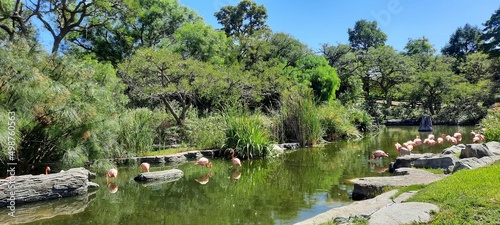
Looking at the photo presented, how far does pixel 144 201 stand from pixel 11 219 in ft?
5.64

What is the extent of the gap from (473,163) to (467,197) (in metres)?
2.61

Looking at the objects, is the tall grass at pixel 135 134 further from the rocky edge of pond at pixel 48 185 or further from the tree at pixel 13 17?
the tree at pixel 13 17

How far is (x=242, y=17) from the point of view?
3081cm

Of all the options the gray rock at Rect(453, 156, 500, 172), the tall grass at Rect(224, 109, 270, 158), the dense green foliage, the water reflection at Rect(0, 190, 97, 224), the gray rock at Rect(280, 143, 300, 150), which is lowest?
the water reflection at Rect(0, 190, 97, 224)

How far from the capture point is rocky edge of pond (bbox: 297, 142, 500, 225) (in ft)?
12.0

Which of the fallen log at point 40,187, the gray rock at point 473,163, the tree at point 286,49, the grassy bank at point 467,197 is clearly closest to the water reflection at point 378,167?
the gray rock at point 473,163

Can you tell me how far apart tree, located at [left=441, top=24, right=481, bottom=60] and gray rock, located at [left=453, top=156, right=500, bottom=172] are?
134 ft

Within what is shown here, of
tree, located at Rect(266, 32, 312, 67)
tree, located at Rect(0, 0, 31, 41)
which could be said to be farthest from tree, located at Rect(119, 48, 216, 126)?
tree, located at Rect(266, 32, 312, 67)

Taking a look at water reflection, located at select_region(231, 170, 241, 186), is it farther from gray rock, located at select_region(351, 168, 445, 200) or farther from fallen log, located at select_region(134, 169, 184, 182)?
gray rock, located at select_region(351, 168, 445, 200)

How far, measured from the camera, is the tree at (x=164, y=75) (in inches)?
470

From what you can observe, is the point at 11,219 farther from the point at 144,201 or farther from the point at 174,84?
the point at 174,84

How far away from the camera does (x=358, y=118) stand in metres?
19.3

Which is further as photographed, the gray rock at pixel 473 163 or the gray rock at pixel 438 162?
the gray rock at pixel 438 162

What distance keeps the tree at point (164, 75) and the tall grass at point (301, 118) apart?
2745 mm
